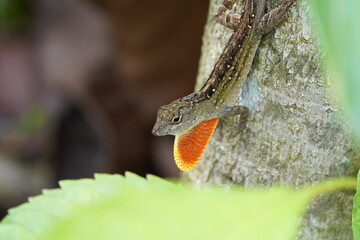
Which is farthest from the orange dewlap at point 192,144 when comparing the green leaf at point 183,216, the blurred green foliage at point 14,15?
the blurred green foliage at point 14,15

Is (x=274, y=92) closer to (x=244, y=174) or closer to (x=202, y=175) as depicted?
(x=244, y=174)

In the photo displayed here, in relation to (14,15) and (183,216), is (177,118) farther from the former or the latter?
(14,15)

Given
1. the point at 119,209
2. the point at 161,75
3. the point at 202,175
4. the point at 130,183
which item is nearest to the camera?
the point at 119,209

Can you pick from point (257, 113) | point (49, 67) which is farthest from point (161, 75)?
point (257, 113)

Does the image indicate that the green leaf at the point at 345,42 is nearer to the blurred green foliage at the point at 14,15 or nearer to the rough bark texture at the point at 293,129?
the rough bark texture at the point at 293,129

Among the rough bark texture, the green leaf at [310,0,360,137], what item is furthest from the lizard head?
the green leaf at [310,0,360,137]

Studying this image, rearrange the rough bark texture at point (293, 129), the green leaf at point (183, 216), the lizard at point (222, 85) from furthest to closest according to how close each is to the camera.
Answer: the lizard at point (222, 85) < the rough bark texture at point (293, 129) < the green leaf at point (183, 216)
